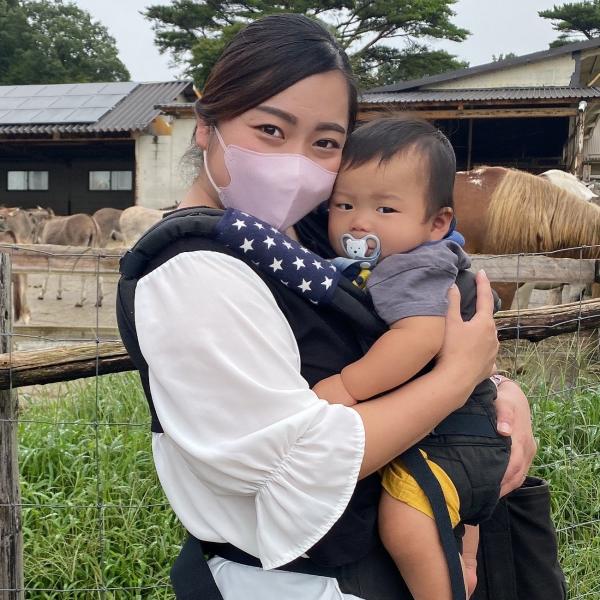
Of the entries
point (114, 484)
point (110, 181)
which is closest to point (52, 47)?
point (110, 181)

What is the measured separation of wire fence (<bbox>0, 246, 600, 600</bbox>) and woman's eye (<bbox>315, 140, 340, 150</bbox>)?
1260 mm

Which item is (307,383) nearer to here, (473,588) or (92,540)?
(473,588)

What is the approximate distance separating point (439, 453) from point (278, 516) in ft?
1.16

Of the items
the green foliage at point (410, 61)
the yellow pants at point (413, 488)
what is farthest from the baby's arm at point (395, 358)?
the green foliage at point (410, 61)

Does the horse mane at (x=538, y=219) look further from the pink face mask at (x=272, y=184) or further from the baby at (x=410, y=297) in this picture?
the pink face mask at (x=272, y=184)

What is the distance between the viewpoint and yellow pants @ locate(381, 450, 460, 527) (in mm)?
1170

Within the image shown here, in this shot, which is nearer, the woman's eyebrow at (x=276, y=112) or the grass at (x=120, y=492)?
the woman's eyebrow at (x=276, y=112)

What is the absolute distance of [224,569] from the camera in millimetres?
1200

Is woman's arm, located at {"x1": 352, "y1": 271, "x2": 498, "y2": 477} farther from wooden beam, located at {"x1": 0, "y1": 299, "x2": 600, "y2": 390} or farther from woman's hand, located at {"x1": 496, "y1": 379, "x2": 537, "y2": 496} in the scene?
wooden beam, located at {"x1": 0, "y1": 299, "x2": 600, "y2": 390}

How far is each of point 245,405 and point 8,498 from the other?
1607mm

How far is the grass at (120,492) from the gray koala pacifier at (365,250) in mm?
1499

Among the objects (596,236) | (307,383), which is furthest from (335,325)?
(596,236)

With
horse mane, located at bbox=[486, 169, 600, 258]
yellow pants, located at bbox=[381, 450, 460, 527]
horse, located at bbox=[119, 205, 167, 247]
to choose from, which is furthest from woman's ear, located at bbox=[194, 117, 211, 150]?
horse, located at bbox=[119, 205, 167, 247]

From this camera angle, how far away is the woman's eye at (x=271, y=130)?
122cm
